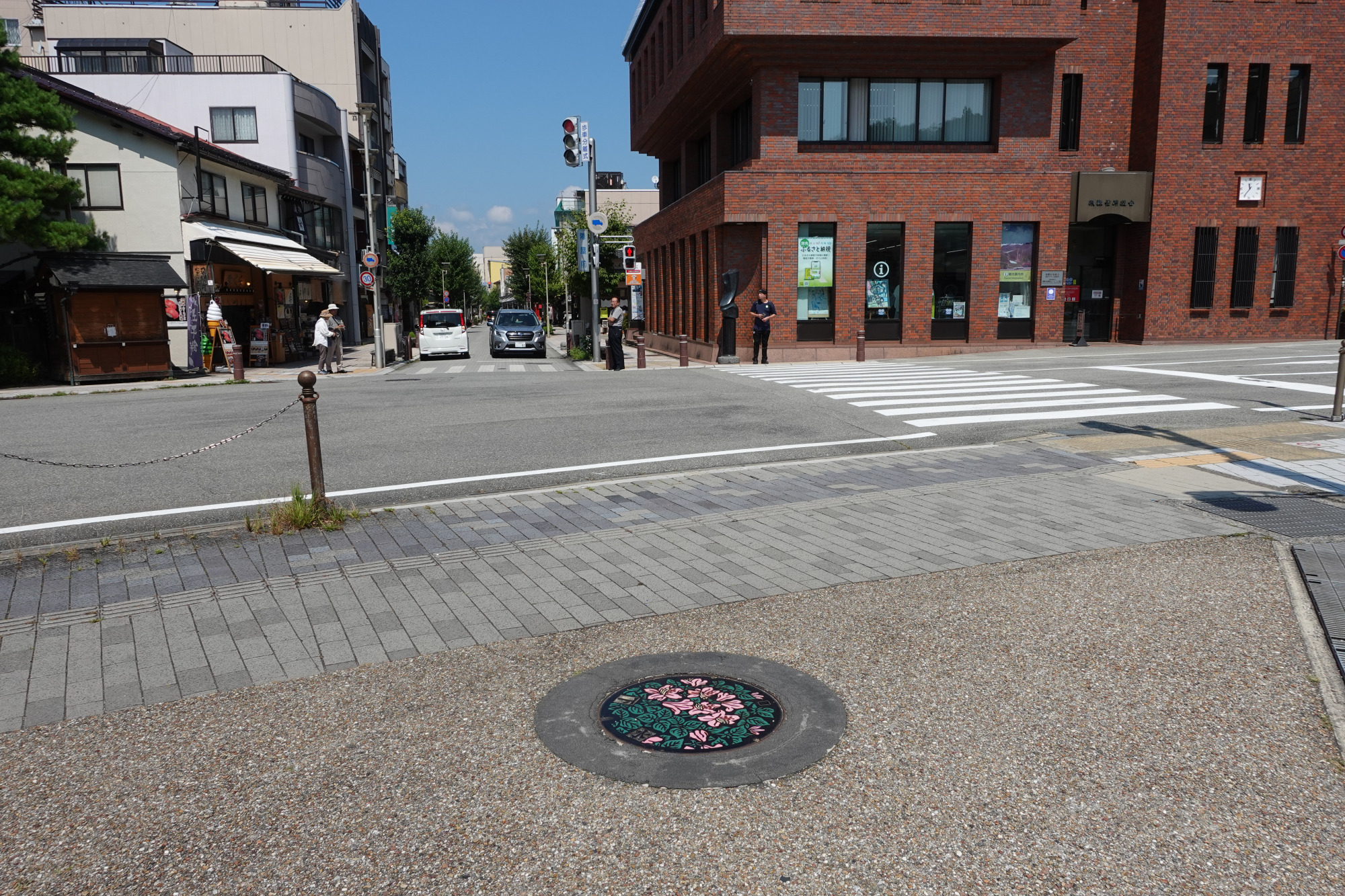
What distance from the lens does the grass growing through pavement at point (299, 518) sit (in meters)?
6.95

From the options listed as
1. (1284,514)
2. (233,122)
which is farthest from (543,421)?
(233,122)

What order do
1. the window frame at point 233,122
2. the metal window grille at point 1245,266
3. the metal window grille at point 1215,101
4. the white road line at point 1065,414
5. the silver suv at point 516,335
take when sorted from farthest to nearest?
1. the window frame at point 233,122
2. the silver suv at point 516,335
3. the metal window grille at point 1245,266
4. the metal window grille at point 1215,101
5. the white road line at point 1065,414

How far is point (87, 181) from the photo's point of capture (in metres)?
24.8

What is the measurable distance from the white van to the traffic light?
12.7 meters

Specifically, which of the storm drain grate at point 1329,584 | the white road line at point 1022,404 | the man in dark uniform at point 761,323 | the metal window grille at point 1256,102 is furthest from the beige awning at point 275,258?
the metal window grille at point 1256,102

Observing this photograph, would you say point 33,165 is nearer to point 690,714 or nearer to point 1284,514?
point 690,714

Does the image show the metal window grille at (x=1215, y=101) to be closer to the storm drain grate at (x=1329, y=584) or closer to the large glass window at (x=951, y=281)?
the large glass window at (x=951, y=281)

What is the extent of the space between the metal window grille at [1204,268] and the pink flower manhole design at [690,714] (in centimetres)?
2933

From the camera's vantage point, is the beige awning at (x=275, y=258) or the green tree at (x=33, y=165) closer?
the green tree at (x=33, y=165)

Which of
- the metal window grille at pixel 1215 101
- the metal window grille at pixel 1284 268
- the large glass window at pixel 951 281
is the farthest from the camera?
the metal window grille at pixel 1284 268

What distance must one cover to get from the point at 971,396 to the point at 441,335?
79.2 ft

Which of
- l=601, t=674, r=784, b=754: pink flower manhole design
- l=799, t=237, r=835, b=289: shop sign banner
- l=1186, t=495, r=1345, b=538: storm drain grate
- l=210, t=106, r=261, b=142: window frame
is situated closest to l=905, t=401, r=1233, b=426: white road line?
l=1186, t=495, r=1345, b=538: storm drain grate

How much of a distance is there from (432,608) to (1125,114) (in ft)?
99.6

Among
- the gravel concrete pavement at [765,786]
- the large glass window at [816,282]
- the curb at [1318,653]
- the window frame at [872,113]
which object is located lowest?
the gravel concrete pavement at [765,786]
